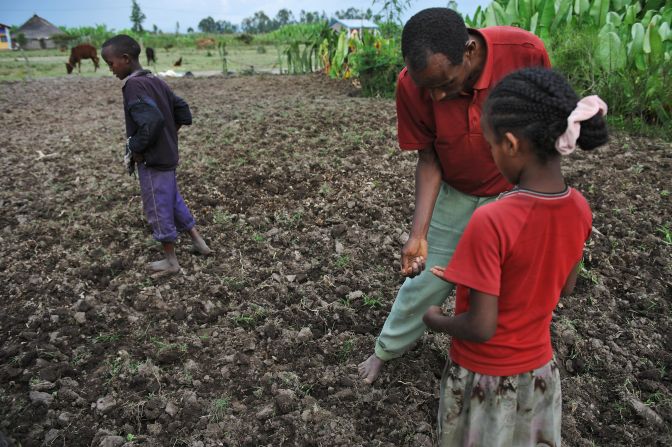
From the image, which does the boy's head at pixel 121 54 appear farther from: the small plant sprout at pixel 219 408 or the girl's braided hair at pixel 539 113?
the girl's braided hair at pixel 539 113

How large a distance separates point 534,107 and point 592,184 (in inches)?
127

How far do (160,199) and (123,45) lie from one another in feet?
2.84

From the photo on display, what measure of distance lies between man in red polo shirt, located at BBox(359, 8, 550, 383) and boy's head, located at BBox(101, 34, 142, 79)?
1.76 metres

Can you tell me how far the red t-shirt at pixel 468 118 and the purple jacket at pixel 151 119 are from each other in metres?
1.57

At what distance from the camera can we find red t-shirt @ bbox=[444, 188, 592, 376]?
46.2 inches

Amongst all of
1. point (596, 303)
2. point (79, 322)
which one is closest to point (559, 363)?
point (596, 303)

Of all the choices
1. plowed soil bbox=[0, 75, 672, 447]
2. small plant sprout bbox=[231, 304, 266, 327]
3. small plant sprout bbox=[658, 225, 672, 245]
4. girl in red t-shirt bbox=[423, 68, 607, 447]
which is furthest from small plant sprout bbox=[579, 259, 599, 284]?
small plant sprout bbox=[231, 304, 266, 327]

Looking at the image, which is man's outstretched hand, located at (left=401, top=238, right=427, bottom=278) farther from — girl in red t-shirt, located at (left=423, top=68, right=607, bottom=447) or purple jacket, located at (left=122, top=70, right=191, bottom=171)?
purple jacket, located at (left=122, top=70, right=191, bottom=171)

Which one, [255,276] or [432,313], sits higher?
[432,313]

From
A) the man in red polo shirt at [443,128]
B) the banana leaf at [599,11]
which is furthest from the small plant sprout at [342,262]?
the banana leaf at [599,11]

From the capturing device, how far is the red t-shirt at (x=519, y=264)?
117 cm

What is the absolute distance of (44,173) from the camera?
188 inches

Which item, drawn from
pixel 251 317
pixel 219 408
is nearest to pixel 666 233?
pixel 251 317

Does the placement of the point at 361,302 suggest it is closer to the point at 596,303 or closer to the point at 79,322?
the point at 596,303
